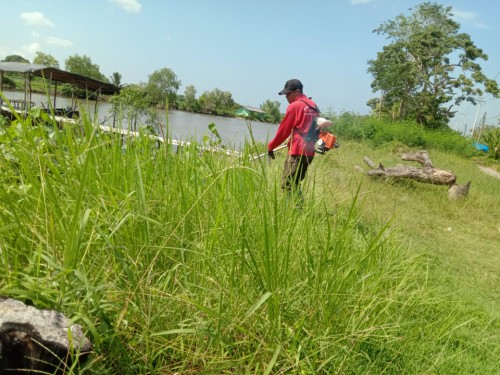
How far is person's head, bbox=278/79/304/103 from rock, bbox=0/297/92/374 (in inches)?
161

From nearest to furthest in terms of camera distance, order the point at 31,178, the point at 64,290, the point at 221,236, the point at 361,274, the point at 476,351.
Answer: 1. the point at 64,290
2. the point at 31,178
3. the point at 221,236
4. the point at 361,274
5. the point at 476,351

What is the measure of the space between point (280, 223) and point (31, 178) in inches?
39.0

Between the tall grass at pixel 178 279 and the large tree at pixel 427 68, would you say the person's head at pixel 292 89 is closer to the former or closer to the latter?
the tall grass at pixel 178 279

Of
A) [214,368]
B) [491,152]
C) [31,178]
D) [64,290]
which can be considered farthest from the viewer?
[491,152]

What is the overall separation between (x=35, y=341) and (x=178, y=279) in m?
0.57

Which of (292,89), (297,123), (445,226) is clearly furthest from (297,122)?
(445,226)

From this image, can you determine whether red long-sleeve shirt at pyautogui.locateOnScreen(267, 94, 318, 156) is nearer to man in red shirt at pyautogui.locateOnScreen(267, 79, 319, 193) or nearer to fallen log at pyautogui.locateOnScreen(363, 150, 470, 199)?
man in red shirt at pyautogui.locateOnScreen(267, 79, 319, 193)

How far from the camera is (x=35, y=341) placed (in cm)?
102

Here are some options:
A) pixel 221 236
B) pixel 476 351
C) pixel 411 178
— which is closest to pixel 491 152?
pixel 411 178

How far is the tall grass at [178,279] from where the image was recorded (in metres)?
1.24

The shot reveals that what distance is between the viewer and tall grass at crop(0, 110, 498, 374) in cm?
124

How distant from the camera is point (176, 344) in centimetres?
132

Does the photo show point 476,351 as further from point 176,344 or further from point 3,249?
point 3,249

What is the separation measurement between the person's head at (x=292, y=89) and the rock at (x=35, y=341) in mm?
4078
